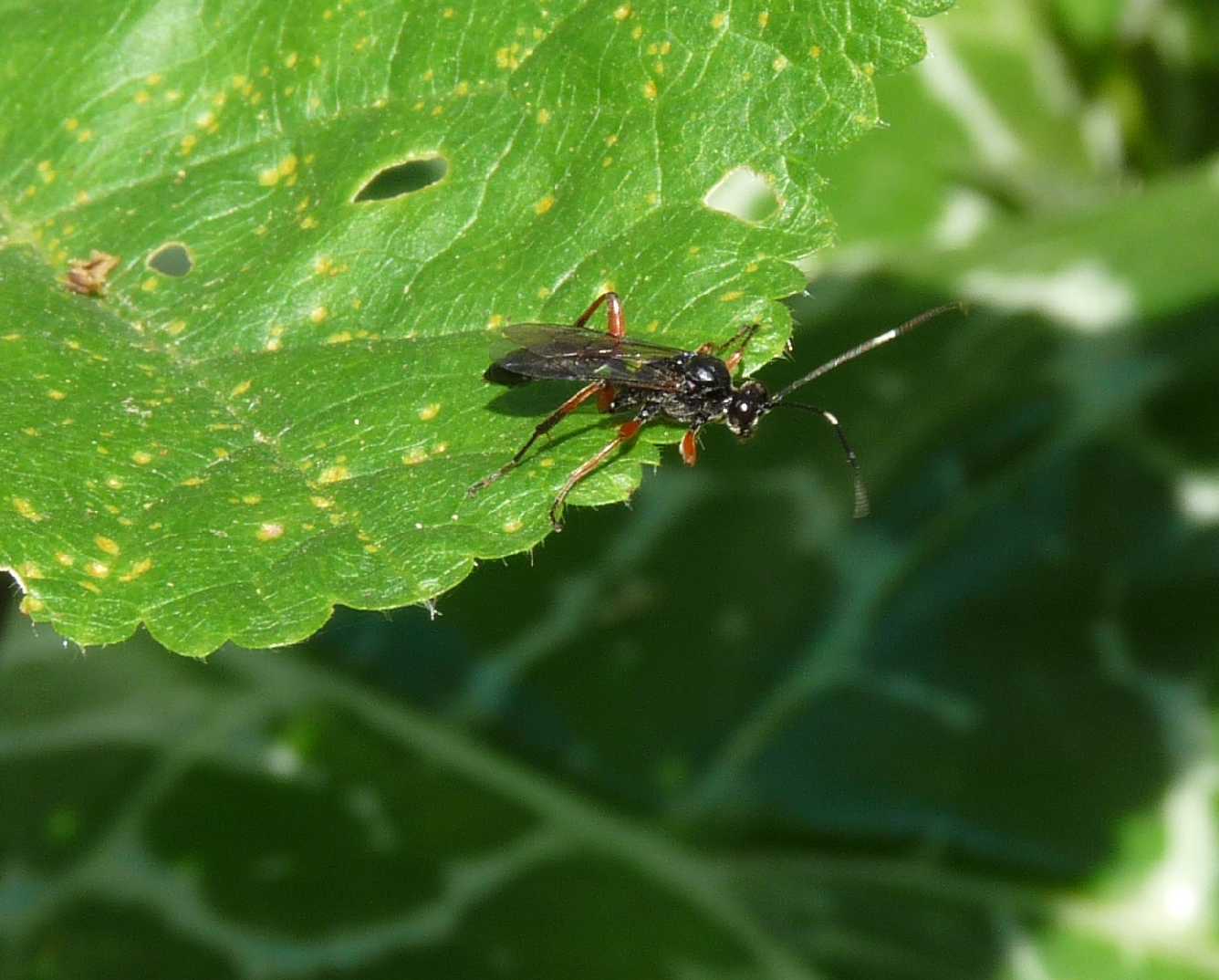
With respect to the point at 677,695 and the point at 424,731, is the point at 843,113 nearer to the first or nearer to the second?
the point at 677,695

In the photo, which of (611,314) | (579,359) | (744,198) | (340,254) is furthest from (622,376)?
(744,198)

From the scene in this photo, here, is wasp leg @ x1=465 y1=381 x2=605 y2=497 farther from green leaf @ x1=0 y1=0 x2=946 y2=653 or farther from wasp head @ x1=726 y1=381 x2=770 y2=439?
Answer: wasp head @ x1=726 y1=381 x2=770 y2=439

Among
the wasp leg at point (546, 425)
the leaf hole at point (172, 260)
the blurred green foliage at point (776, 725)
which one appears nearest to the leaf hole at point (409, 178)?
the leaf hole at point (172, 260)

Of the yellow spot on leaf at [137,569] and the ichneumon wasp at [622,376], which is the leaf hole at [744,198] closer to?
the ichneumon wasp at [622,376]

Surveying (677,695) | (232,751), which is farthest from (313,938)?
(677,695)

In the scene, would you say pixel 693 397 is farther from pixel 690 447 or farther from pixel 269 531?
pixel 269 531

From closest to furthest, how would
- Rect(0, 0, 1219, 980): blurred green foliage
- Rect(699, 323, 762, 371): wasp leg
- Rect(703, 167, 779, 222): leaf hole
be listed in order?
1. Rect(699, 323, 762, 371): wasp leg
2. Rect(0, 0, 1219, 980): blurred green foliage
3. Rect(703, 167, 779, 222): leaf hole

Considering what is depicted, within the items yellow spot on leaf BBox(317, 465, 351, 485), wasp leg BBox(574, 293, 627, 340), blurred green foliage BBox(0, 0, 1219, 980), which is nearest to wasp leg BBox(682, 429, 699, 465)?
wasp leg BBox(574, 293, 627, 340)
